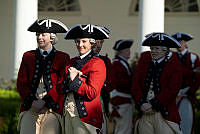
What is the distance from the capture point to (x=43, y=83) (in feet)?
18.8

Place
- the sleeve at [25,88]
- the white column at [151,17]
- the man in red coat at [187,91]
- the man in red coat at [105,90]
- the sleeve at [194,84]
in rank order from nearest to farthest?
the sleeve at [25,88]
the man in red coat at [105,90]
the man in red coat at [187,91]
the sleeve at [194,84]
the white column at [151,17]

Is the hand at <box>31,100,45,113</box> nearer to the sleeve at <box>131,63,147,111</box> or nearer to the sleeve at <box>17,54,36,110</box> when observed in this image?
the sleeve at <box>17,54,36,110</box>

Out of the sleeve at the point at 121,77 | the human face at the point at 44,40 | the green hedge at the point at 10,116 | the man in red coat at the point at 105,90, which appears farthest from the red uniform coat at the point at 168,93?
the green hedge at the point at 10,116

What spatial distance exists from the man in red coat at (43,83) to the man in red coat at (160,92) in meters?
1.12

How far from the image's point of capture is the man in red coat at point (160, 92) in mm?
5965

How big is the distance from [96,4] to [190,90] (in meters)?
8.16

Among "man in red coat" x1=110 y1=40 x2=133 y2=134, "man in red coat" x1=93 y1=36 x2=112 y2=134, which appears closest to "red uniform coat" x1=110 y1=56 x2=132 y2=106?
"man in red coat" x1=110 y1=40 x2=133 y2=134

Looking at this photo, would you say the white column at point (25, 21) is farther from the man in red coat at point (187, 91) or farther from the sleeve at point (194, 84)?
the sleeve at point (194, 84)

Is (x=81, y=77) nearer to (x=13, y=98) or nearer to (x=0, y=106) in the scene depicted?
(x=0, y=106)

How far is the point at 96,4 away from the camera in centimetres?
1581

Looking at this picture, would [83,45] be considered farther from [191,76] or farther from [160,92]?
[191,76]

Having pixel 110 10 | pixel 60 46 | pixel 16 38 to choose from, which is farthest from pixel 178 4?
pixel 16 38

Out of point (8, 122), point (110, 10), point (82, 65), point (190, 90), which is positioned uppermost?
point (110, 10)

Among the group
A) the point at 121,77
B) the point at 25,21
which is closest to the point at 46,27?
the point at 121,77
